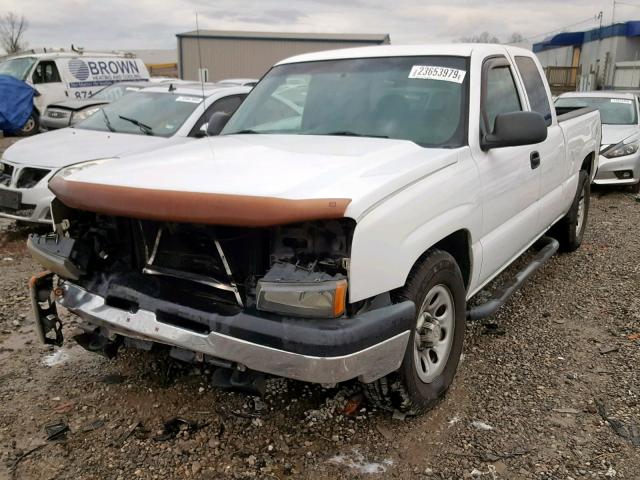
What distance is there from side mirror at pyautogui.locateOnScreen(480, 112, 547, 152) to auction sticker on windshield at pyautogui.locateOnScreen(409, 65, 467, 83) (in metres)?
0.44

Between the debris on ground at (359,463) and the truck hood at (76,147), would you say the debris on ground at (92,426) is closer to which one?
the debris on ground at (359,463)

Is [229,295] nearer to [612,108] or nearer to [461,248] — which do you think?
[461,248]

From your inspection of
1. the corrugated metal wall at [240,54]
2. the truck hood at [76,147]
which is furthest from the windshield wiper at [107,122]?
the corrugated metal wall at [240,54]

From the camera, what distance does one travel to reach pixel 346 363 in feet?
7.54

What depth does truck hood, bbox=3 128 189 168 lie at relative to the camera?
19.3 feet

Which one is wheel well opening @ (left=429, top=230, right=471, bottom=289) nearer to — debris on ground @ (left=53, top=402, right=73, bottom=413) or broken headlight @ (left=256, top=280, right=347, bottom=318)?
broken headlight @ (left=256, top=280, right=347, bottom=318)

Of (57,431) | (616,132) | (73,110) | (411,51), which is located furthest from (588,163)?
(73,110)

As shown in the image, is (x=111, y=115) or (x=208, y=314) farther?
(x=111, y=115)

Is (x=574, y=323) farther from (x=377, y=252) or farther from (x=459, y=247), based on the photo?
(x=377, y=252)

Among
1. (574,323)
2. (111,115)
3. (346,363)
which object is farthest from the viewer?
(111,115)

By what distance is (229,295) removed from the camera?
2.58 m

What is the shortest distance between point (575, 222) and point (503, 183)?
260 centimetres

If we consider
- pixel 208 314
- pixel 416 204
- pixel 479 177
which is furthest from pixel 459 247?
pixel 208 314

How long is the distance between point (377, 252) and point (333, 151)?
813 millimetres
